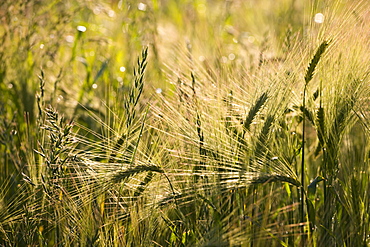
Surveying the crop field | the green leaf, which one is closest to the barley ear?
the crop field

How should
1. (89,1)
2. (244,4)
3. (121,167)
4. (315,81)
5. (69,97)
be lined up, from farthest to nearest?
(244,4), (89,1), (69,97), (315,81), (121,167)

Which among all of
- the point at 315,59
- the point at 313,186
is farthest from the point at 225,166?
the point at 315,59

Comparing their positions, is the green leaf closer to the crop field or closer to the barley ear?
the crop field

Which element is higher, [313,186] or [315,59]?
[315,59]

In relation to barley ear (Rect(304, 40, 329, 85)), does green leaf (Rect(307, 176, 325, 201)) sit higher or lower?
lower

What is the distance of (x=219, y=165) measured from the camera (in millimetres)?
1414

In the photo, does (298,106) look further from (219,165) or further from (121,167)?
(121,167)

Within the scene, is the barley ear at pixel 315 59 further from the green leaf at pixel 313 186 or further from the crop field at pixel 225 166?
the green leaf at pixel 313 186

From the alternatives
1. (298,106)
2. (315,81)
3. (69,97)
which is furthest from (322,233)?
(69,97)

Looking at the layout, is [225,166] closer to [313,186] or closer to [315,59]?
[313,186]

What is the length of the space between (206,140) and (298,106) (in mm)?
320

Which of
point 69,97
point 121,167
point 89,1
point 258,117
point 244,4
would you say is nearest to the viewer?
point 121,167

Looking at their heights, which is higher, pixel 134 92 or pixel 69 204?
pixel 134 92

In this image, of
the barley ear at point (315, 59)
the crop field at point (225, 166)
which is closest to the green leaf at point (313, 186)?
the crop field at point (225, 166)
